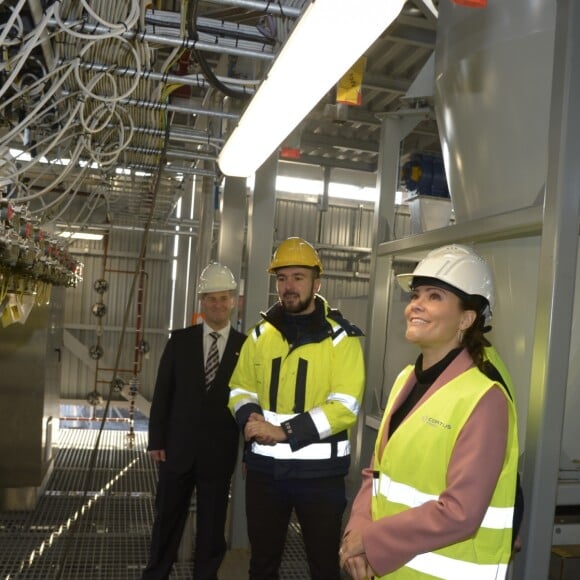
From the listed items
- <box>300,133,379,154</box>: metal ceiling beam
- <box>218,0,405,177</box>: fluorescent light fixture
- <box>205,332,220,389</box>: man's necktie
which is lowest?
<box>205,332,220,389</box>: man's necktie

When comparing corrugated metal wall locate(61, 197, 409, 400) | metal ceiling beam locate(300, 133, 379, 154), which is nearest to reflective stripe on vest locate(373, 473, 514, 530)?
metal ceiling beam locate(300, 133, 379, 154)

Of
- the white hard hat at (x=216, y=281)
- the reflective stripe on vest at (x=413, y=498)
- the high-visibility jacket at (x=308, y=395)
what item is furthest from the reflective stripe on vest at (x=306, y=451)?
the white hard hat at (x=216, y=281)

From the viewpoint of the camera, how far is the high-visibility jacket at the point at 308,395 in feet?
7.79

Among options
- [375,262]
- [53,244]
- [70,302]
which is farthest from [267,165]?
[70,302]

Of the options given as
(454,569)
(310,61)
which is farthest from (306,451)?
(310,61)

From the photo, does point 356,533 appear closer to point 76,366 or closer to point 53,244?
point 53,244

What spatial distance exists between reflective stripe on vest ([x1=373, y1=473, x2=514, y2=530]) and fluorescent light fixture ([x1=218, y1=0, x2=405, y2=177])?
1.15 meters

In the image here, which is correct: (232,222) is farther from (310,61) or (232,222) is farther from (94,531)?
(310,61)

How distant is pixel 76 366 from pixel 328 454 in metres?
8.67

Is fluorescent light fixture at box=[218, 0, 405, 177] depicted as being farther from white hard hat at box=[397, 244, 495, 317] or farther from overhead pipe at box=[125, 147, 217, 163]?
overhead pipe at box=[125, 147, 217, 163]

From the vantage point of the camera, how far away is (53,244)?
419 centimetres

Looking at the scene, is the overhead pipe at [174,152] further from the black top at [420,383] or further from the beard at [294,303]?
the black top at [420,383]

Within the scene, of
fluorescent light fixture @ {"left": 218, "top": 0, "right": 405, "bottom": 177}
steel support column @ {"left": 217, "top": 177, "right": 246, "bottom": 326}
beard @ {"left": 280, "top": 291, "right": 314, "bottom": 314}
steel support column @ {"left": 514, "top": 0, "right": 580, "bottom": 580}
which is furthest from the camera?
steel support column @ {"left": 217, "top": 177, "right": 246, "bottom": 326}

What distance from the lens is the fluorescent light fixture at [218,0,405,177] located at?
4.46ft
